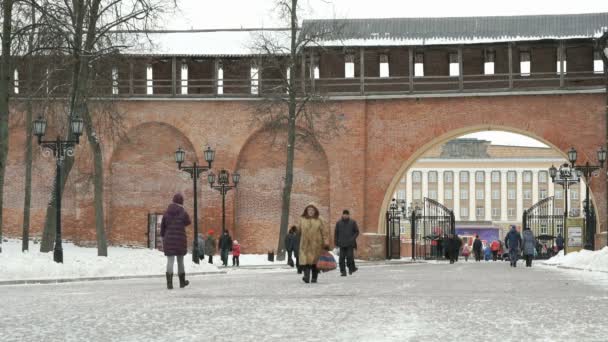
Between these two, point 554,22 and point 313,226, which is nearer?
point 313,226

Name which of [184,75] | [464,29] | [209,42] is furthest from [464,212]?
[209,42]

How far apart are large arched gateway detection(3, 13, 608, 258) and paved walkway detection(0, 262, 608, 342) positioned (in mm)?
23783

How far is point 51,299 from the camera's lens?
12.3 m

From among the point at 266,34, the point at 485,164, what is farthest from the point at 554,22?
the point at 485,164

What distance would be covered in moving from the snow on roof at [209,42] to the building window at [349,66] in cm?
255

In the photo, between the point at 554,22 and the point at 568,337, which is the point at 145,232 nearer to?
the point at 554,22

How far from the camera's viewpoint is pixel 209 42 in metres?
40.8

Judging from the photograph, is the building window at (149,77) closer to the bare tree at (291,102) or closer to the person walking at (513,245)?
the bare tree at (291,102)

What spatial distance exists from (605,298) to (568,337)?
4.81 m

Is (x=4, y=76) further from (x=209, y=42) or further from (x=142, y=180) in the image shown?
(x=209, y=42)

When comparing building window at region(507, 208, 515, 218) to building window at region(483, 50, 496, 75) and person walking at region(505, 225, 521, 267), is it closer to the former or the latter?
building window at region(483, 50, 496, 75)

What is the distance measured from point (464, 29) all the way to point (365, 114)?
201 inches

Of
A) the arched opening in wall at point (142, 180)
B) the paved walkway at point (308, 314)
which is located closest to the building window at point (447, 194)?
the arched opening in wall at point (142, 180)

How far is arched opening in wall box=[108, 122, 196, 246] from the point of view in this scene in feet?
131
